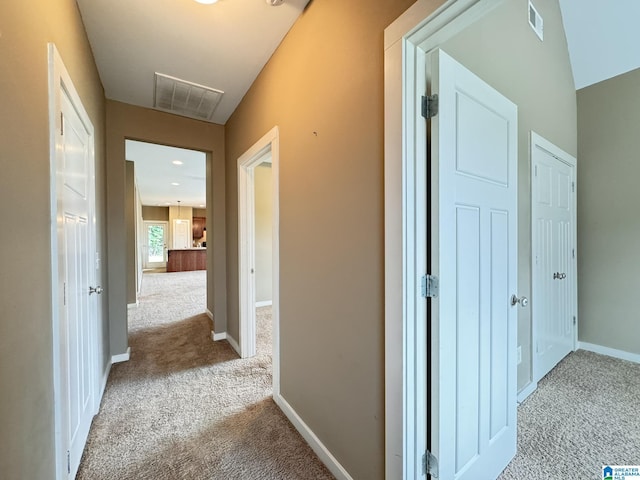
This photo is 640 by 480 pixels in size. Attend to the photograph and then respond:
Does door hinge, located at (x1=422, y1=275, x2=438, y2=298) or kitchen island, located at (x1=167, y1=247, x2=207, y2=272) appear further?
kitchen island, located at (x1=167, y1=247, x2=207, y2=272)

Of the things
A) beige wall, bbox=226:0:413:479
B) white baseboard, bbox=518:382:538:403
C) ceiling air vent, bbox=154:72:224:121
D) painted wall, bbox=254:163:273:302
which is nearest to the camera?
beige wall, bbox=226:0:413:479

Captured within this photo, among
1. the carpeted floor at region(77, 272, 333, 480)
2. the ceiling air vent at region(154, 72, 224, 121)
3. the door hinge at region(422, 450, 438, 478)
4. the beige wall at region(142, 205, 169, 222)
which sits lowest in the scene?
the carpeted floor at region(77, 272, 333, 480)

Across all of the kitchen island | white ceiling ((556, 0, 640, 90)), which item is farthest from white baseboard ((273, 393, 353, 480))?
the kitchen island

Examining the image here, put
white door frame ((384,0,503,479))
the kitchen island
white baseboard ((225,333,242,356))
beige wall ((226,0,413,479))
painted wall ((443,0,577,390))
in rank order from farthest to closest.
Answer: the kitchen island < white baseboard ((225,333,242,356)) < painted wall ((443,0,577,390)) < beige wall ((226,0,413,479)) < white door frame ((384,0,503,479))

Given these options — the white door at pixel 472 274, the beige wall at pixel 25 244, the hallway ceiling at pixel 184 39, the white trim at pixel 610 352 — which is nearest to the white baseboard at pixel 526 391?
the white door at pixel 472 274

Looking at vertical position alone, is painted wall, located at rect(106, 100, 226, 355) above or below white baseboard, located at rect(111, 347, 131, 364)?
above

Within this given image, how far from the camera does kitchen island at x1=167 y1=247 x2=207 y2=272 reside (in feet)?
31.2

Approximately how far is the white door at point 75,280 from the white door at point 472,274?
A: 5.38 feet

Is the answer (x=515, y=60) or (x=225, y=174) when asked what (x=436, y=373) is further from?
(x=225, y=174)

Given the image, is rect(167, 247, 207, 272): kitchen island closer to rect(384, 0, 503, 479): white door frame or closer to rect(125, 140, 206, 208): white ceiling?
rect(125, 140, 206, 208): white ceiling

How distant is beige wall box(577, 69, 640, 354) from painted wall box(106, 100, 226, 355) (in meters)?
4.10

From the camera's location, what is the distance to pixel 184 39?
1.90 metres

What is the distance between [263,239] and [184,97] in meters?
2.67

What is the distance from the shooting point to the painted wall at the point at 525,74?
1605mm
